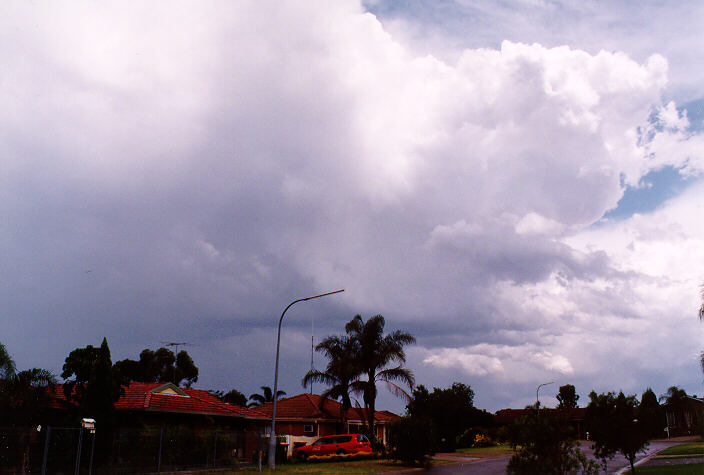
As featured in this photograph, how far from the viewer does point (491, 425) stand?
8156 centimetres

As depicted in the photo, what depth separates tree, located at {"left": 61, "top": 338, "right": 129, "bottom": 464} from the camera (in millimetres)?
27328

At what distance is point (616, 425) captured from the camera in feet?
78.6

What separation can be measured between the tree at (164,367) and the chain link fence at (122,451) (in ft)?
155

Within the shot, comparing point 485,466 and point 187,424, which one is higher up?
point 187,424

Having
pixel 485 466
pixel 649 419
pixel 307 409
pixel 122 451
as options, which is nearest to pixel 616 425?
pixel 649 419

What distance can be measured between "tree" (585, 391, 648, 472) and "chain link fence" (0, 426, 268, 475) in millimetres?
18392

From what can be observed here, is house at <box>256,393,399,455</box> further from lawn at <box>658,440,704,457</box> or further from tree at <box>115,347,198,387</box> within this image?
tree at <box>115,347,198,387</box>

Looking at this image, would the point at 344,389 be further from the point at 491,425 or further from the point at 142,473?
the point at 491,425

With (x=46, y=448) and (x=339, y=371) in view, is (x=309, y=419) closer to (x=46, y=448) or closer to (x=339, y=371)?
(x=339, y=371)

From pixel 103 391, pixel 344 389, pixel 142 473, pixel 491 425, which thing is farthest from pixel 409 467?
pixel 491 425

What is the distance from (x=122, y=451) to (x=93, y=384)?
10.6ft

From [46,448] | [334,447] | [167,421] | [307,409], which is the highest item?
[307,409]

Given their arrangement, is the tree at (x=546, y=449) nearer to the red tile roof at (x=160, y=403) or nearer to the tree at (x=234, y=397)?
the red tile roof at (x=160, y=403)

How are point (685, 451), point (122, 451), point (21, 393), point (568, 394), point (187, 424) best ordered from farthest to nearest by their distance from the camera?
point (568, 394) < point (685, 451) < point (187, 424) < point (122, 451) < point (21, 393)
